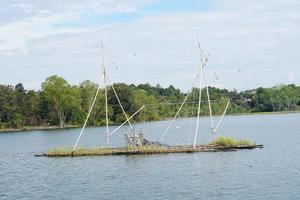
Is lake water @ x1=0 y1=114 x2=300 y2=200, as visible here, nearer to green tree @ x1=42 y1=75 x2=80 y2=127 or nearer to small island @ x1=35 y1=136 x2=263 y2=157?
small island @ x1=35 y1=136 x2=263 y2=157

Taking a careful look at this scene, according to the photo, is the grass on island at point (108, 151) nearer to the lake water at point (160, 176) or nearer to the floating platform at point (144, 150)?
the floating platform at point (144, 150)

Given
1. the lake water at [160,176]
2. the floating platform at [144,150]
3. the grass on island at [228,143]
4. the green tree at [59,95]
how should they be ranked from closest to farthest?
the lake water at [160,176]
the floating platform at [144,150]
the grass on island at [228,143]
the green tree at [59,95]

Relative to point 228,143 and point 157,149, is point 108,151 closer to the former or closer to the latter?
point 157,149

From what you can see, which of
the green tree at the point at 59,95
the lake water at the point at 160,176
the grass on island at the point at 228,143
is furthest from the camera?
the green tree at the point at 59,95

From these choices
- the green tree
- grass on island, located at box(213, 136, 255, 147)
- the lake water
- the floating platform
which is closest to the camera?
the lake water

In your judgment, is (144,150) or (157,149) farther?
(157,149)

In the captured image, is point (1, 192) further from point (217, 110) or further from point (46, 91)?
point (217, 110)

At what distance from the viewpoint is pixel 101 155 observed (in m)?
63.5

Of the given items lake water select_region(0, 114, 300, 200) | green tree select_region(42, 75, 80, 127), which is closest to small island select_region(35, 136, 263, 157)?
lake water select_region(0, 114, 300, 200)

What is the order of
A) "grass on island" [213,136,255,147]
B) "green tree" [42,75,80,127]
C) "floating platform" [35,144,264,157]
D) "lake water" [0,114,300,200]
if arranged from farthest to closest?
"green tree" [42,75,80,127], "grass on island" [213,136,255,147], "floating platform" [35,144,264,157], "lake water" [0,114,300,200]

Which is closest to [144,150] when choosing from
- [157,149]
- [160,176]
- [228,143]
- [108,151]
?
[157,149]

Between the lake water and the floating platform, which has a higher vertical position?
the floating platform

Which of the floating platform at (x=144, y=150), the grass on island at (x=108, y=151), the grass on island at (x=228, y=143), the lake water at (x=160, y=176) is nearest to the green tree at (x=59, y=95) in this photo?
the lake water at (x=160, y=176)

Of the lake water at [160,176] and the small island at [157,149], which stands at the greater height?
the small island at [157,149]
